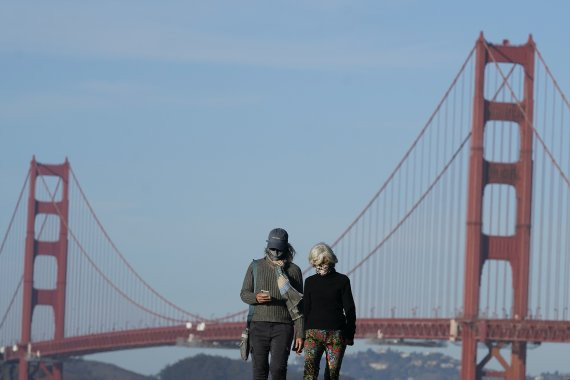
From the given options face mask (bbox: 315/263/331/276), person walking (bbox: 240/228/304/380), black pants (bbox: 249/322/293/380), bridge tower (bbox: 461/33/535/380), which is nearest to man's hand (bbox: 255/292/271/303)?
Result: person walking (bbox: 240/228/304/380)

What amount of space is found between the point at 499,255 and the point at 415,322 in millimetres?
3592

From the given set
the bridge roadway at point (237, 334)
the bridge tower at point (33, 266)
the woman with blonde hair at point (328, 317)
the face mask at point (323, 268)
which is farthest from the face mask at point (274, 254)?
the bridge tower at point (33, 266)

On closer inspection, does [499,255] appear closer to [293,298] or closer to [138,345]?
[138,345]

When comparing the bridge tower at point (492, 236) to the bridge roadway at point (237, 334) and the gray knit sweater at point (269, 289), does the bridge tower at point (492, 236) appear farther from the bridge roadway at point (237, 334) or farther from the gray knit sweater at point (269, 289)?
the gray knit sweater at point (269, 289)

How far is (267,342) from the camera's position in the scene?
47.5 ft

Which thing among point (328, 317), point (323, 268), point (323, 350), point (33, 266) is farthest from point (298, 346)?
point (33, 266)

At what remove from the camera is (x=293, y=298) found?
1425cm

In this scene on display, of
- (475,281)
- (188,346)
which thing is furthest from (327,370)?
(188,346)

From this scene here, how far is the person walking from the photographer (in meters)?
14.3

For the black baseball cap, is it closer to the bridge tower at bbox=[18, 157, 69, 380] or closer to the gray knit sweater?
the gray knit sweater

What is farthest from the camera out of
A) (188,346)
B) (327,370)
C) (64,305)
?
(64,305)

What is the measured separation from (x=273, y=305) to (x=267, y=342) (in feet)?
0.91

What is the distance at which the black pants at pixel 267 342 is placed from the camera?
47.2 feet

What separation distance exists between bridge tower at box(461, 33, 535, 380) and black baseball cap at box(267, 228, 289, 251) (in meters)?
47.1
